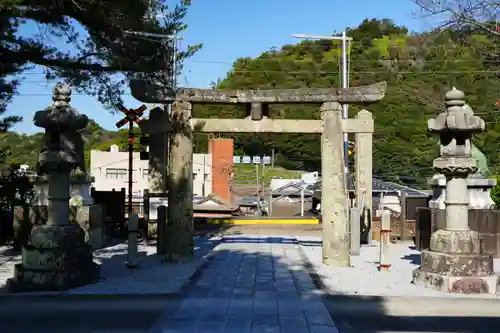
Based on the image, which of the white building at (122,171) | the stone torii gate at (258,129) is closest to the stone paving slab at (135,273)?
the stone torii gate at (258,129)

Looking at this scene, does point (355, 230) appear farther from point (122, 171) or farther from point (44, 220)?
point (122, 171)

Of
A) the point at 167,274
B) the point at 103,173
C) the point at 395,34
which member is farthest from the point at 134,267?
the point at 395,34

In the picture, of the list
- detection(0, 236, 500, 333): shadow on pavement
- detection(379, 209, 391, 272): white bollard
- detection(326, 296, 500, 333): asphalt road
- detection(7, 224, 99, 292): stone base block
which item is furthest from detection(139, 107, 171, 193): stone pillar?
detection(326, 296, 500, 333): asphalt road

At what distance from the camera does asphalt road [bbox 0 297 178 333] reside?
6.36 m

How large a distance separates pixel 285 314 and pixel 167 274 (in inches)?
144

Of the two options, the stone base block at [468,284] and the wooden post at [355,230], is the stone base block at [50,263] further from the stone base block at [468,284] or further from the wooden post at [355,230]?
the wooden post at [355,230]

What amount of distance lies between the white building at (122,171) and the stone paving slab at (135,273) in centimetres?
3374

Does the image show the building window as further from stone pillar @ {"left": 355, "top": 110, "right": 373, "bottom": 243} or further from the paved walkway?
the paved walkway

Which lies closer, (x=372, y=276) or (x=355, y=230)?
(x=372, y=276)

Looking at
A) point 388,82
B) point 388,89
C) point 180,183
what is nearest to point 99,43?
point 180,183

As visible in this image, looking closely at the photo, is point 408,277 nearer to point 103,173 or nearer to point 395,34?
point 103,173

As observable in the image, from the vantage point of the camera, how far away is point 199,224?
762 inches

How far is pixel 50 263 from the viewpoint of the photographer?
8391 mm

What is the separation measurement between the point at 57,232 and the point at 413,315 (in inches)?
209
